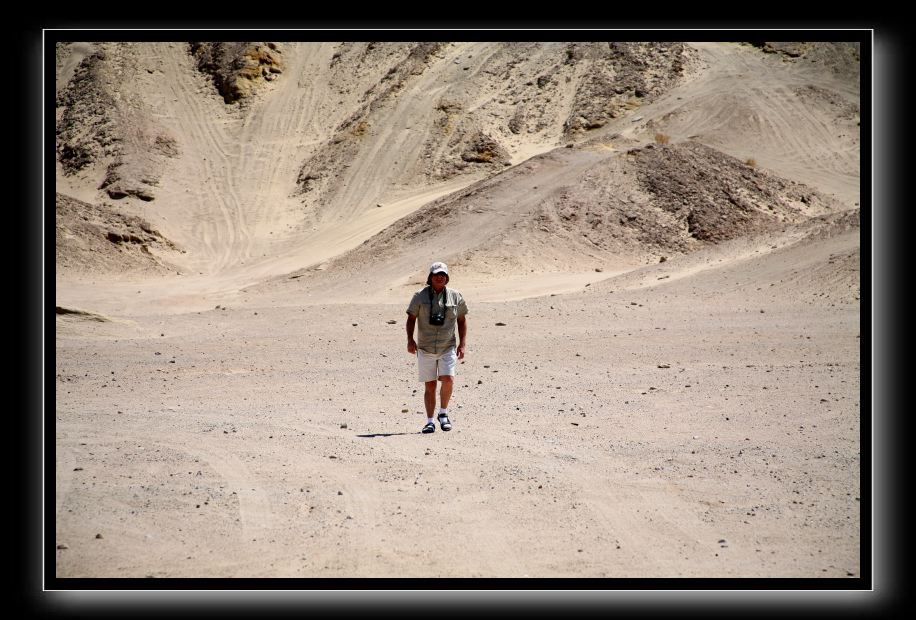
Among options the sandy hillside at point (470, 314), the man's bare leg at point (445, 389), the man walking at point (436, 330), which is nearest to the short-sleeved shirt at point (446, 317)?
the man walking at point (436, 330)

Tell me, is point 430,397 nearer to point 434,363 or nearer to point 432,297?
point 434,363

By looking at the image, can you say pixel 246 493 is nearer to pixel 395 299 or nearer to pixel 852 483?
pixel 852 483

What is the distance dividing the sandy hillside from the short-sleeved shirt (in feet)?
2.66

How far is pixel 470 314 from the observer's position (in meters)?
16.0

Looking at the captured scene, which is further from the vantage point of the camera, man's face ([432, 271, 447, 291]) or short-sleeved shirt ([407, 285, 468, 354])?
short-sleeved shirt ([407, 285, 468, 354])

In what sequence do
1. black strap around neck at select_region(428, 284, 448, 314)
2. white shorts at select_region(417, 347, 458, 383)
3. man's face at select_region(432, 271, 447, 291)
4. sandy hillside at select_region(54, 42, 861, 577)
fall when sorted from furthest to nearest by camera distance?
1. white shorts at select_region(417, 347, 458, 383)
2. black strap around neck at select_region(428, 284, 448, 314)
3. man's face at select_region(432, 271, 447, 291)
4. sandy hillside at select_region(54, 42, 861, 577)

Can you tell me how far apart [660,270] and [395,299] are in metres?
6.13

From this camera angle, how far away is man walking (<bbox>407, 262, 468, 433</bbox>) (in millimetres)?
7410

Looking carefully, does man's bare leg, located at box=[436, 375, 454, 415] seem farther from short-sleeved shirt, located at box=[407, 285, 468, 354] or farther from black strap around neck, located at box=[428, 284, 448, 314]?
black strap around neck, located at box=[428, 284, 448, 314]

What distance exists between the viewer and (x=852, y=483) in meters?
6.35

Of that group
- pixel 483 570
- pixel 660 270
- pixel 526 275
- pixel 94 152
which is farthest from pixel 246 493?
pixel 94 152

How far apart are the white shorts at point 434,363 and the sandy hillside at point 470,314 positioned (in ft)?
1.80

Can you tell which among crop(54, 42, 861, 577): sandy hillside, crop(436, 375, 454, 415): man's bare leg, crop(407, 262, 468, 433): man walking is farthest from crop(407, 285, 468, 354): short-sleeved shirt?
crop(54, 42, 861, 577): sandy hillside

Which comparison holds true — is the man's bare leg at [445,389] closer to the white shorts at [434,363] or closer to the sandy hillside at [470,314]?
the white shorts at [434,363]
